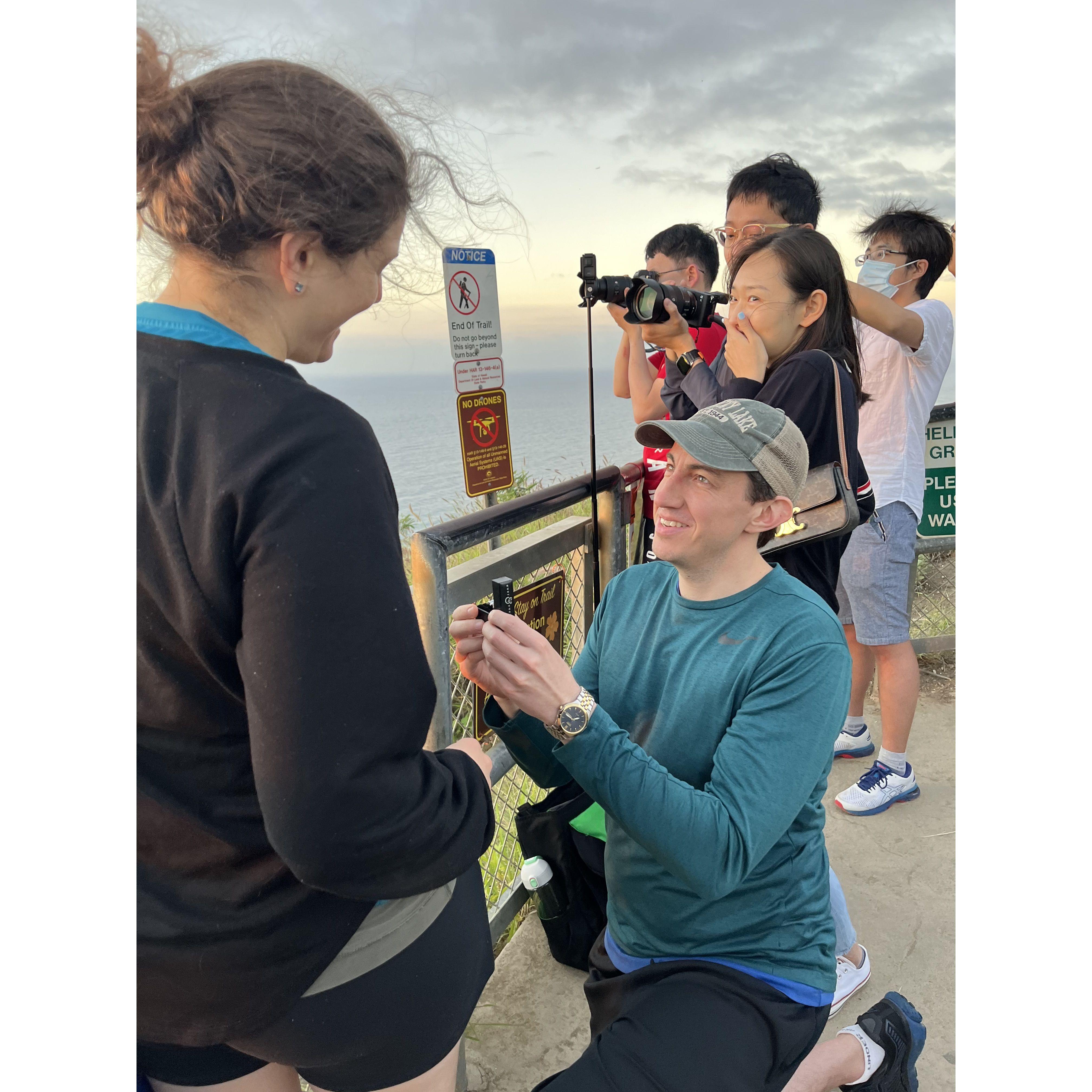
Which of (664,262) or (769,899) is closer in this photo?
(769,899)

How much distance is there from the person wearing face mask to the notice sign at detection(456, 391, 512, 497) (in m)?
1.51

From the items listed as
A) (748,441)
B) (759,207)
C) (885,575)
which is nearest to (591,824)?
(748,441)

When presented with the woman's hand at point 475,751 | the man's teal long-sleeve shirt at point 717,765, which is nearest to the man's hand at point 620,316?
the man's teal long-sleeve shirt at point 717,765

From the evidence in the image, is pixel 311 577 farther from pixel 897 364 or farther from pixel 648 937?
pixel 897 364

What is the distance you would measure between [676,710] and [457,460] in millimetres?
622

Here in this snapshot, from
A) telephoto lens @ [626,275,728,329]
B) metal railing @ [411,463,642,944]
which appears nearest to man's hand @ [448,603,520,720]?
metal railing @ [411,463,642,944]

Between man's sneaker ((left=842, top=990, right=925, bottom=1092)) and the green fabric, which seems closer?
man's sneaker ((left=842, top=990, right=925, bottom=1092))

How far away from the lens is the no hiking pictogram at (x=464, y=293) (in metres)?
1.59

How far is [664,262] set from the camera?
3152 millimetres

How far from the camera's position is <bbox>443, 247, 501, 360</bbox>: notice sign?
1.59 meters

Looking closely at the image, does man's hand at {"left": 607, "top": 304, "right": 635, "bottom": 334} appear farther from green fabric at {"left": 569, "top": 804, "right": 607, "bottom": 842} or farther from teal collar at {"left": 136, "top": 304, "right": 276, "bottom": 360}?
teal collar at {"left": 136, "top": 304, "right": 276, "bottom": 360}

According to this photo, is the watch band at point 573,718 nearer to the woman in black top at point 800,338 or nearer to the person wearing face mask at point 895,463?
the woman in black top at point 800,338

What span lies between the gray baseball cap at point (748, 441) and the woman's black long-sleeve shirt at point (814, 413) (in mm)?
306

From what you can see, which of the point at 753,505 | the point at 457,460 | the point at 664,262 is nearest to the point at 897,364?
the point at 664,262
